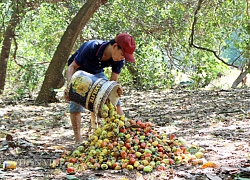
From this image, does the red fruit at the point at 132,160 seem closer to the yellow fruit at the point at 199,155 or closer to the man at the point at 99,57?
the yellow fruit at the point at 199,155

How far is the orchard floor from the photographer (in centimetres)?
256

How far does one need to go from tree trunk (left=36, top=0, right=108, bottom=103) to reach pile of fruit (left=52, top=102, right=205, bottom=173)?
4.11 metres

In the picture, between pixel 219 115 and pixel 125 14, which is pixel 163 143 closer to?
pixel 219 115

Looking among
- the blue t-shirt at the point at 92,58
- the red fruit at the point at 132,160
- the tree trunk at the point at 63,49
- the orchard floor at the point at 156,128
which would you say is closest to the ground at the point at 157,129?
the orchard floor at the point at 156,128

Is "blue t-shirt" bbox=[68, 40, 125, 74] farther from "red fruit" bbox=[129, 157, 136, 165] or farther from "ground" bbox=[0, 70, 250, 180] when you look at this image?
"red fruit" bbox=[129, 157, 136, 165]

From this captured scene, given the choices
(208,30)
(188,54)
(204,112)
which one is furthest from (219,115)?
(208,30)

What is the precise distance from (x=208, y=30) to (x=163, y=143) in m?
6.90

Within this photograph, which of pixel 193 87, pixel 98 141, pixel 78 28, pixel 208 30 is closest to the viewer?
pixel 98 141

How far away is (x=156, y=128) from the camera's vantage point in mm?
4547

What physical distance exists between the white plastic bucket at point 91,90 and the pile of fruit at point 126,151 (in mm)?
83

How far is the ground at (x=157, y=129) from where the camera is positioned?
2.56 meters

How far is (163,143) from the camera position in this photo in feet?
10.1

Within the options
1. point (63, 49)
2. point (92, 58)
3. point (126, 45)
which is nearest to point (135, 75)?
point (63, 49)

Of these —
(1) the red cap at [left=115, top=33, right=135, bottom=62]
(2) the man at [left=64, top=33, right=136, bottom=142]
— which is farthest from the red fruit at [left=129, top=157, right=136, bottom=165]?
(1) the red cap at [left=115, top=33, right=135, bottom=62]
